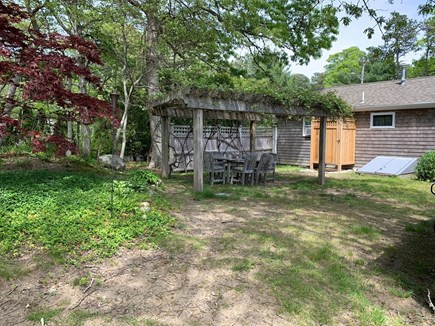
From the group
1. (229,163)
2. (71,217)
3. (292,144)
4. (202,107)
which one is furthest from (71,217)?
(292,144)

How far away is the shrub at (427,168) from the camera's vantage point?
9289 millimetres

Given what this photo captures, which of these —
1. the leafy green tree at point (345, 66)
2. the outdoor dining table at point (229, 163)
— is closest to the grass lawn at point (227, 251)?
the outdoor dining table at point (229, 163)

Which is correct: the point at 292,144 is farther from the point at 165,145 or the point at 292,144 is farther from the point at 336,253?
the point at 336,253

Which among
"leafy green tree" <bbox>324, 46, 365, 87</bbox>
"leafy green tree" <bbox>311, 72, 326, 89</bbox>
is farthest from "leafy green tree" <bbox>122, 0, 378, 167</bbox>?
"leafy green tree" <bbox>311, 72, 326, 89</bbox>

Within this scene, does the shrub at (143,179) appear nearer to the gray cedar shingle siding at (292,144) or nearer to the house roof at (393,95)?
the house roof at (393,95)

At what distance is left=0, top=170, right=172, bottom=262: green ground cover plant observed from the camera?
334 centimetres

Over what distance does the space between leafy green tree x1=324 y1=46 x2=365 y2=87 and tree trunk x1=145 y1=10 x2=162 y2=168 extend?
2820 centimetres

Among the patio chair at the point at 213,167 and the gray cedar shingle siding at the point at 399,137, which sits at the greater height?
the gray cedar shingle siding at the point at 399,137

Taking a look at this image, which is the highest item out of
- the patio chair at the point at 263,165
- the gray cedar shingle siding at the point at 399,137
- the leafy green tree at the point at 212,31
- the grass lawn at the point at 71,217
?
the leafy green tree at the point at 212,31

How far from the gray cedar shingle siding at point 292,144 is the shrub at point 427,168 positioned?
4309mm

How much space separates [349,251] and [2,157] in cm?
715

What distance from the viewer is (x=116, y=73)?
10.7 meters

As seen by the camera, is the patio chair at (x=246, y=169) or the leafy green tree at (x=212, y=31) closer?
the patio chair at (x=246, y=169)

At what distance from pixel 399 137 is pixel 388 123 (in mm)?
641
